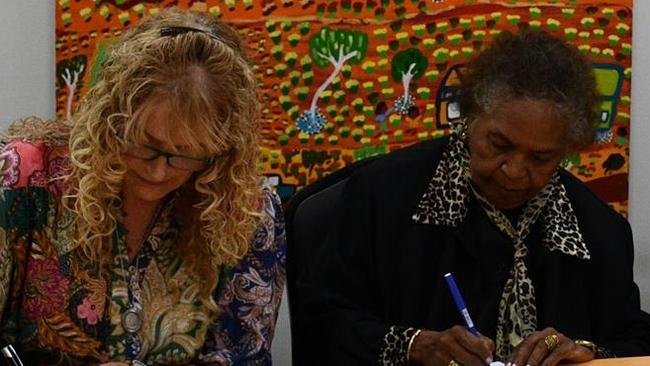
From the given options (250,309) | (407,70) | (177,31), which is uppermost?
(177,31)

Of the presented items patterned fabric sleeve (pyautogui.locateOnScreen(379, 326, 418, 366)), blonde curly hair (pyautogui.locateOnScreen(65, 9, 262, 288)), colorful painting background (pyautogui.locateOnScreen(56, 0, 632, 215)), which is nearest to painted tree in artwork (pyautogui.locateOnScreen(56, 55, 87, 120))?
colorful painting background (pyautogui.locateOnScreen(56, 0, 632, 215))

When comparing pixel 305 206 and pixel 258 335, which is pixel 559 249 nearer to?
pixel 305 206

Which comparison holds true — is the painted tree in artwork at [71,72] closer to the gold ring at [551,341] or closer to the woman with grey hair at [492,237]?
the woman with grey hair at [492,237]

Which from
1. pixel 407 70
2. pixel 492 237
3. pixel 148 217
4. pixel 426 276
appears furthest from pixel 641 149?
pixel 148 217

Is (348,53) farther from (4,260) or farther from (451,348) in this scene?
(4,260)

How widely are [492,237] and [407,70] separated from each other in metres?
0.87

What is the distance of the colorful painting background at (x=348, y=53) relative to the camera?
118 inches

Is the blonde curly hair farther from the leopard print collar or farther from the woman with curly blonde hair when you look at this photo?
the leopard print collar

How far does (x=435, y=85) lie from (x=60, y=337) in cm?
155

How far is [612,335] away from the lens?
2379 millimetres

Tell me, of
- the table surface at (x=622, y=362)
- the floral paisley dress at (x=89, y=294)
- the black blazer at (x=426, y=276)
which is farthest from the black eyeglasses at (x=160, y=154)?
the table surface at (x=622, y=362)

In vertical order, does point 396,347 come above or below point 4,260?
below

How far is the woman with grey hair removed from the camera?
2.23m

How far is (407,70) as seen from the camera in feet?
10.1
